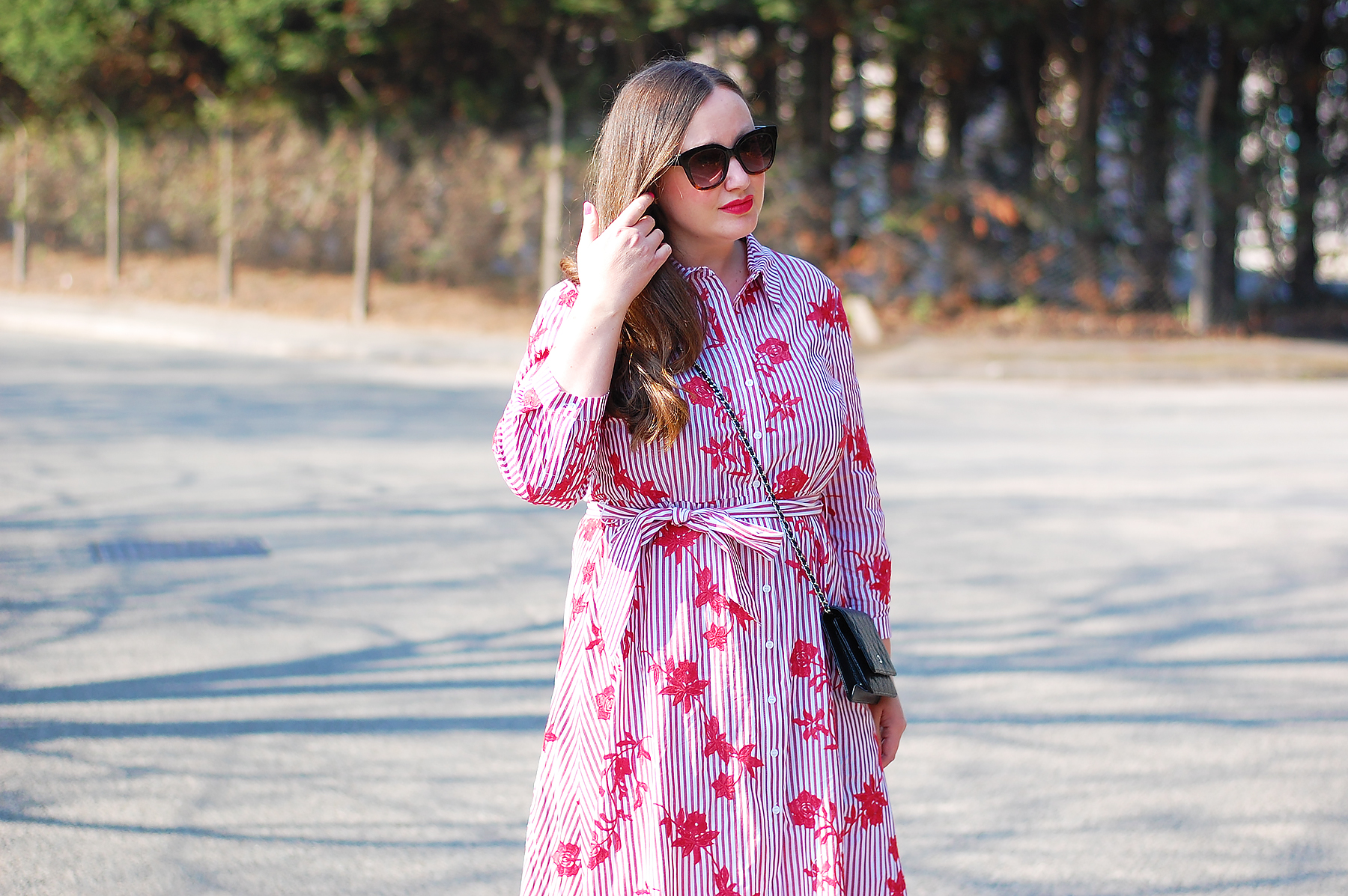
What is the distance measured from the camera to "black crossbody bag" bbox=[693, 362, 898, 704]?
2.06 metres

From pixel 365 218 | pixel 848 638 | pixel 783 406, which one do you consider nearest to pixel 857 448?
pixel 783 406

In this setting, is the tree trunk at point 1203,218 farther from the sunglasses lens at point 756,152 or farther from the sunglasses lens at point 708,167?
the sunglasses lens at point 708,167

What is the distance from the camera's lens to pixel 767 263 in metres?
2.21

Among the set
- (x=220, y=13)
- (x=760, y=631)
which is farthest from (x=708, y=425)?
(x=220, y=13)

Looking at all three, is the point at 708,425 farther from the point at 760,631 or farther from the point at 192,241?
the point at 192,241

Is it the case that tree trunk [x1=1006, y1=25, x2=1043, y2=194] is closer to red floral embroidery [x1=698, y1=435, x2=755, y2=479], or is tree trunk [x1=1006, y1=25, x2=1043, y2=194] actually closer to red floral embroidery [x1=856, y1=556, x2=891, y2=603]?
red floral embroidery [x1=856, y1=556, x2=891, y2=603]

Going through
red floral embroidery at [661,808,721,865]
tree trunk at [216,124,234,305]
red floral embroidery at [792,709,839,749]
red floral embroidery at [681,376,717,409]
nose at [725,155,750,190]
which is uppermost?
tree trunk at [216,124,234,305]

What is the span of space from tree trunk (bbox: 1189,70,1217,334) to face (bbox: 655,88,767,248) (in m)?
17.2

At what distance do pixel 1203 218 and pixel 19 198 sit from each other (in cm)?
2217

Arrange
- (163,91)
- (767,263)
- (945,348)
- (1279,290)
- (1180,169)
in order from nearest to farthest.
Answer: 1. (767,263)
2. (945,348)
3. (1180,169)
4. (1279,290)
5. (163,91)

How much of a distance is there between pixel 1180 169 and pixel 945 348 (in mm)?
4913

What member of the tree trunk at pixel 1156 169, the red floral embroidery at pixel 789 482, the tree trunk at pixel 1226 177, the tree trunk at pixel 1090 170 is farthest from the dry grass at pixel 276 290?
the red floral embroidery at pixel 789 482

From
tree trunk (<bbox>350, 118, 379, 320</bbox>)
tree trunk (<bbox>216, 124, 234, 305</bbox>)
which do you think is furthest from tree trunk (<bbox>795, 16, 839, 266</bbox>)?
tree trunk (<bbox>216, 124, 234, 305</bbox>)

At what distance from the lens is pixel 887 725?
7.41 feet
